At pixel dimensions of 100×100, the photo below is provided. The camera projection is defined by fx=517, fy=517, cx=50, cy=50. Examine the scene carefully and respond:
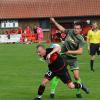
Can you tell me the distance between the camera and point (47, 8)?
185 ft

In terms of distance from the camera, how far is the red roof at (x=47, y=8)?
5550 cm

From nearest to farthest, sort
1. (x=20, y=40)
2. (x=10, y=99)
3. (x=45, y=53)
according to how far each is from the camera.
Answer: (x=45, y=53)
(x=10, y=99)
(x=20, y=40)

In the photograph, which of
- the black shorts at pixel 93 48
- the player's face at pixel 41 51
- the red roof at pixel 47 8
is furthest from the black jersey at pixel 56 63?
the red roof at pixel 47 8

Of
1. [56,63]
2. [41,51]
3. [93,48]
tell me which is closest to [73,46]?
[56,63]

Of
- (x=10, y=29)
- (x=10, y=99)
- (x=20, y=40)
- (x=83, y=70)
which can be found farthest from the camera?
(x=10, y=29)

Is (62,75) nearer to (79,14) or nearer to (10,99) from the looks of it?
(10,99)

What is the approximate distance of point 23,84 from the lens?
52.2 feet

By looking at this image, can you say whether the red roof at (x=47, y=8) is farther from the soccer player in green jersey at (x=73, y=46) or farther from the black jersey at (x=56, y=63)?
the black jersey at (x=56, y=63)

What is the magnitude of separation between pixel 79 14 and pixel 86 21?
3.92ft

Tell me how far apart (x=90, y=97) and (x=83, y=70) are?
22.8 ft

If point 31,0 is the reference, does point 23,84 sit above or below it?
below

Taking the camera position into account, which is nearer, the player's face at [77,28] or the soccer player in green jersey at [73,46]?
the player's face at [77,28]

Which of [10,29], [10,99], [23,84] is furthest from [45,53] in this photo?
[10,29]

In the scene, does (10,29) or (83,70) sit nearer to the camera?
(83,70)
